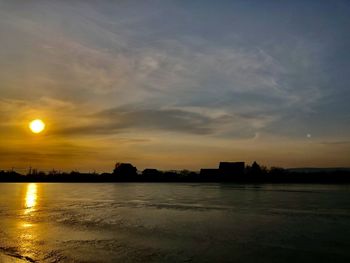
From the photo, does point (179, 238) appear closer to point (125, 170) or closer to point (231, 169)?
point (231, 169)

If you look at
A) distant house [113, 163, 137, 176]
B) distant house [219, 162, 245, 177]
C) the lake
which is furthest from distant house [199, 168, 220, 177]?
the lake

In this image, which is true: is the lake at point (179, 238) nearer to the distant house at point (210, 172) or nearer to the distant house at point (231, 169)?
the distant house at point (231, 169)

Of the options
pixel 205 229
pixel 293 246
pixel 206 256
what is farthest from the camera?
pixel 205 229

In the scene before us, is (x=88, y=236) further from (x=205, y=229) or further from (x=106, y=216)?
(x=106, y=216)

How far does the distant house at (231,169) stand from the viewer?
5925 inches

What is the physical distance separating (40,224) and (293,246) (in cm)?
1799

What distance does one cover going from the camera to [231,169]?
500 ft

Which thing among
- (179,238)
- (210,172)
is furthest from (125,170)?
(179,238)

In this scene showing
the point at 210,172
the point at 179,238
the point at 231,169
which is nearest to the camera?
the point at 179,238

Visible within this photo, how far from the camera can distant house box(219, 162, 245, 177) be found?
15050 centimetres

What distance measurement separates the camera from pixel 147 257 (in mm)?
16484

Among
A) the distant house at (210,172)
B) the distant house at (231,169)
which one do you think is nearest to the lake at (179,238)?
the distant house at (231,169)

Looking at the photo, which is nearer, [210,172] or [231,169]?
[231,169]

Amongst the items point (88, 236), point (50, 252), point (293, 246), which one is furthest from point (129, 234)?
point (293, 246)
